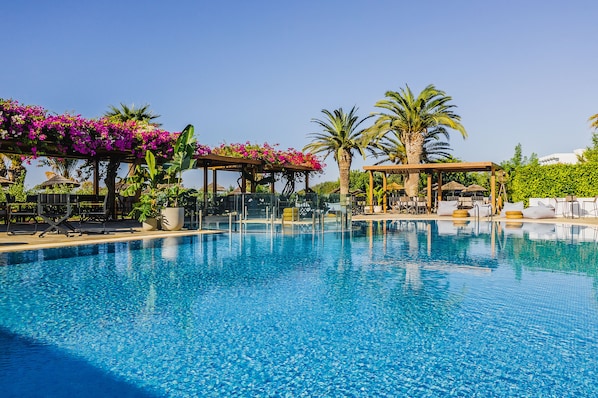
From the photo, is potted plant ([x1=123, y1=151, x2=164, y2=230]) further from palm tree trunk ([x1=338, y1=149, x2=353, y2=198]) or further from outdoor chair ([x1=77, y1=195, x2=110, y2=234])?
palm tree trunk ([x1=338, y1=149, x2=353, y2=198])

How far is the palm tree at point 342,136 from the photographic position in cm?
3039

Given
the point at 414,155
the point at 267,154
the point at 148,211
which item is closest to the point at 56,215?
the point at 148,211

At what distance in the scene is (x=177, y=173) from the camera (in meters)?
16.5

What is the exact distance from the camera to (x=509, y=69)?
22125 mm

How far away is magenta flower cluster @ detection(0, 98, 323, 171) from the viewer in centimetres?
1316

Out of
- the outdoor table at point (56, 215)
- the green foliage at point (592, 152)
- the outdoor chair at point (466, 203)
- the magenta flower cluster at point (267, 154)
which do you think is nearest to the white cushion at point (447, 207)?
the outdoor chair at point (466, 203)

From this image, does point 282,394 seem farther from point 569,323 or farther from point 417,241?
point 417,241

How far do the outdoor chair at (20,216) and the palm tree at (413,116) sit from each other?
66.2 feet

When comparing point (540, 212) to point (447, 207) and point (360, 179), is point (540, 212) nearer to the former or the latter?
point (447, 207)

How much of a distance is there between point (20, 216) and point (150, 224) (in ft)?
14.2

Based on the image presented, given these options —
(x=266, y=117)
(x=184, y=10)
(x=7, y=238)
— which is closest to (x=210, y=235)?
(x=7, y=238)

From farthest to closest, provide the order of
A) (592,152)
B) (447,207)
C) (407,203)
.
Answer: (592,152), (407,203), (447,207)

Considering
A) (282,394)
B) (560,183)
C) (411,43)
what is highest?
(411,43)

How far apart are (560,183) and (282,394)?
92.3ft
